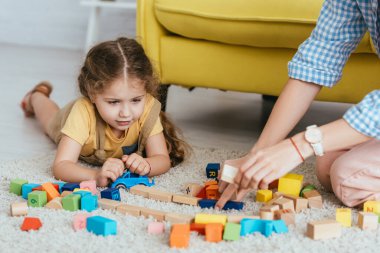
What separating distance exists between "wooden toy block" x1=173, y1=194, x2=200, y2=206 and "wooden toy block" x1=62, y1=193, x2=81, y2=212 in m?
0.20

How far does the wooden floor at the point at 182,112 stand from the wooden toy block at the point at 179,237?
0.82 meters

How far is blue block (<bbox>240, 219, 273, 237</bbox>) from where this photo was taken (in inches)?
44.5

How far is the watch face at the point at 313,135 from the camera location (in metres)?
1.11

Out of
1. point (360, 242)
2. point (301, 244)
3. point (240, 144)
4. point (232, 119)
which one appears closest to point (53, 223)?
point (301, 244)

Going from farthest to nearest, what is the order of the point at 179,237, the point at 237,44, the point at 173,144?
the point at 237,44 < the point at 173,144 < the point at 179,237

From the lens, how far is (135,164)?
1522 millimetres

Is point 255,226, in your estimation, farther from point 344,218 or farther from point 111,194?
point 111,194

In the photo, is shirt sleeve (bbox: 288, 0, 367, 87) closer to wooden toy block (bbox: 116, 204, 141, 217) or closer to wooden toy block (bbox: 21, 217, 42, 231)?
wooden toy block (bbox: 116, 204, 141, 217)

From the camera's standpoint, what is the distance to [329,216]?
1.29 m

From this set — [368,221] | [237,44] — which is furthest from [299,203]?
[237,44]

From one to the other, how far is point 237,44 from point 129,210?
817mm

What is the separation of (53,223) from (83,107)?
0.50 metres

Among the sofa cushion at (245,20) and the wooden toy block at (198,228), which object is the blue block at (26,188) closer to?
the wooden toy block at (198,228)

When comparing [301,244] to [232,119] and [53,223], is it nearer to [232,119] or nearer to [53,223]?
[53,223]
